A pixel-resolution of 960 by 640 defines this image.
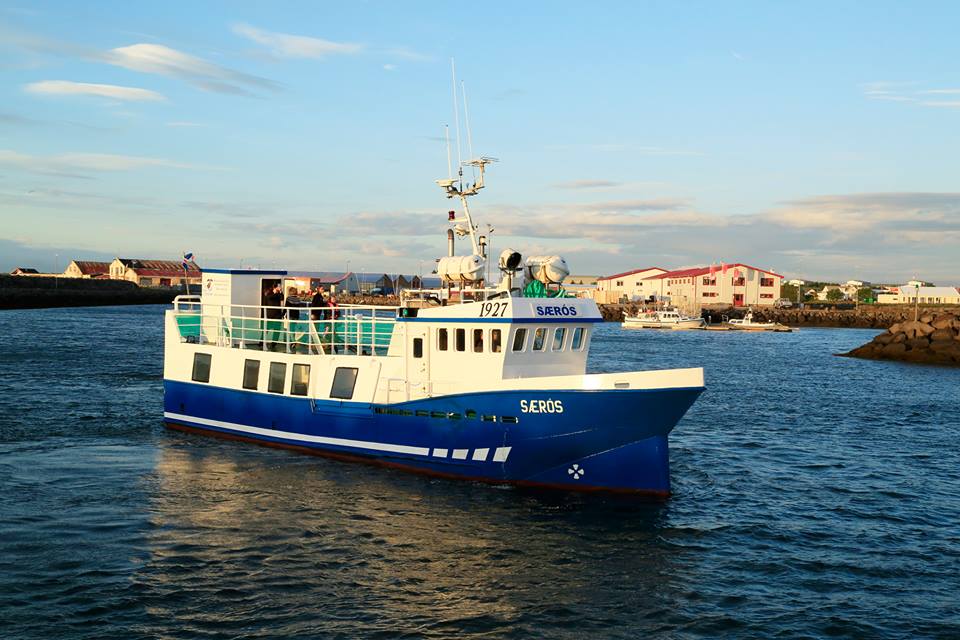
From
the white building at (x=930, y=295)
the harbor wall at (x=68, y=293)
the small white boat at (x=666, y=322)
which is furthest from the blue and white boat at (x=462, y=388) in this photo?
the white building at (x=930, y=295)

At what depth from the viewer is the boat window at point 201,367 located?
31672 mm

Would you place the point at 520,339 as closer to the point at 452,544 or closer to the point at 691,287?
the point at 452,544

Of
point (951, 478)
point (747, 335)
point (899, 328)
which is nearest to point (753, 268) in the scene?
point (747, 335)

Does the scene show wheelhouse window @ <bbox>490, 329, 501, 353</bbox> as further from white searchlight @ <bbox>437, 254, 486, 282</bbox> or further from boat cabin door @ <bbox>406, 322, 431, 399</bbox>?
white searchlight @ <bbox>437, 254, 486, 282</bbox>

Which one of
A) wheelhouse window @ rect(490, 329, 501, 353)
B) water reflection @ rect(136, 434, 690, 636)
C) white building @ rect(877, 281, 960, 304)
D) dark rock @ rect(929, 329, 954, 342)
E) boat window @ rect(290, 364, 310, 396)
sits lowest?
water reflection @ rect(136, 434, 690, 636)

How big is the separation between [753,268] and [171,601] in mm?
153910

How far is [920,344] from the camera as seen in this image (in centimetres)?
7881

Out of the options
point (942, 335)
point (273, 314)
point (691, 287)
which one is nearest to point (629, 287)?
point (691, 287)

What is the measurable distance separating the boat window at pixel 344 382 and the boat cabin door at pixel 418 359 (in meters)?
2.17

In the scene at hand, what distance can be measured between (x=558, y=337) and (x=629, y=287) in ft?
529

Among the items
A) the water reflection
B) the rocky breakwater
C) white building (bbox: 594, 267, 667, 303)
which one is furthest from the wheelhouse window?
white building (bbox: 594, 267, 667, 303)

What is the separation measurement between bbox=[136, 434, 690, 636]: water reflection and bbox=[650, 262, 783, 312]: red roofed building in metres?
136

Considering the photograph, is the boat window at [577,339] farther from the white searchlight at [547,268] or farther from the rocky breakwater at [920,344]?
the rocky breakwater at [920,344]

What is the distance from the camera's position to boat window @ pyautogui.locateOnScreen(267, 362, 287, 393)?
95.6 ft
